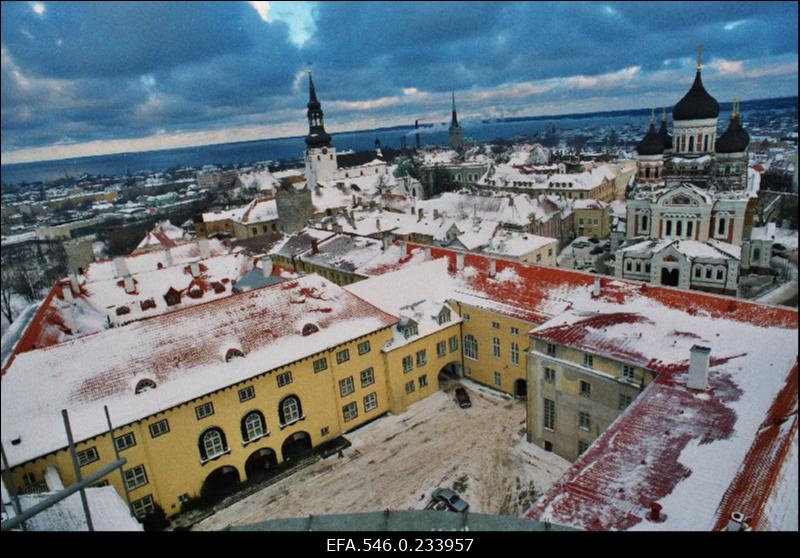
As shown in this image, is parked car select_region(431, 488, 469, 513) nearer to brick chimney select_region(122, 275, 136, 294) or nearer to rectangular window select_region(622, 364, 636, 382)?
rectangular window select_region(622, 364, 636, 382)

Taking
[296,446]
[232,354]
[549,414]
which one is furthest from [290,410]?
[549,414]

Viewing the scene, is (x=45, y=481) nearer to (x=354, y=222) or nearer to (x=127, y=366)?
(x=127, y=366)

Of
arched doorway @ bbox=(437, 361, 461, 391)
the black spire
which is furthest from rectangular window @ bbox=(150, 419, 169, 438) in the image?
the black spire

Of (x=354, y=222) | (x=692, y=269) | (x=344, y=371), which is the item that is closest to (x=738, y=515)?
(x=344, y=371)

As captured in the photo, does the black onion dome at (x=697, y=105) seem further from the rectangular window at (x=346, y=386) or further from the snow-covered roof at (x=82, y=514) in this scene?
the snow-covered roof at (x=82, y=514)

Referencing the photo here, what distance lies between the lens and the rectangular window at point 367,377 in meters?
31.8

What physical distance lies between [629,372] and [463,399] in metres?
11.7

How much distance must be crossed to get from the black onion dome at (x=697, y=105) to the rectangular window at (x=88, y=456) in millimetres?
57175

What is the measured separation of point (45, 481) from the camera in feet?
71.1

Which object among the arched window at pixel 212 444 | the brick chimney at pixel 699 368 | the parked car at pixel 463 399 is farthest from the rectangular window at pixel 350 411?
the brick chimney at pixel 699 368

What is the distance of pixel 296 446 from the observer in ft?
99.6

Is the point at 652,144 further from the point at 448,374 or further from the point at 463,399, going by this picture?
the point at 463,399
